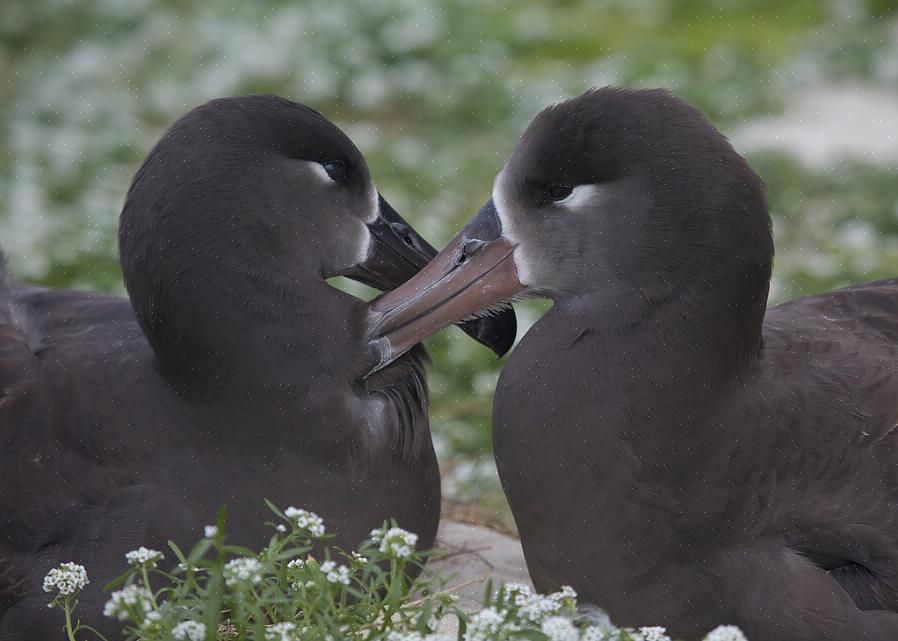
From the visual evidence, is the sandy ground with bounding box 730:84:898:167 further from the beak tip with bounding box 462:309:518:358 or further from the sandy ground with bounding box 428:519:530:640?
the beak tip with bounding box 462:309:518:358

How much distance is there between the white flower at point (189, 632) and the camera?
2883mm

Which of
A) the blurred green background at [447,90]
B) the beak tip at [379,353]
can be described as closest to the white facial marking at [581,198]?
the beak tip at [379,353]

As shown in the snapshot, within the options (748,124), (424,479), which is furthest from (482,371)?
(748,124)

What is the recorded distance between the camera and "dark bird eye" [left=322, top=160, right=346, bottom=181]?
13.8ft

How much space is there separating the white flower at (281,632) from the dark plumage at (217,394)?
0.95 metres

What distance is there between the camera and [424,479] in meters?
4.30

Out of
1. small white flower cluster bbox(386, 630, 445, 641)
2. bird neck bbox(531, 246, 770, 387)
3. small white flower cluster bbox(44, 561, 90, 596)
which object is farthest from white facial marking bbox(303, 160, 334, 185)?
small white flower cluster bbox(386, 630, 445, 641)

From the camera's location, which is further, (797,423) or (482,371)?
(482,371)

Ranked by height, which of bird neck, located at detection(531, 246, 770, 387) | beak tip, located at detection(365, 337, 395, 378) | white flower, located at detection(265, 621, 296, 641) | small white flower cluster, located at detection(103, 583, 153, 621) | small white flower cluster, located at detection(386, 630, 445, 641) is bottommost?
white flower, located at detection(265, 621, 296, 641)

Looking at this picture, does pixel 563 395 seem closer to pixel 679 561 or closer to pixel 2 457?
pixel 679 561

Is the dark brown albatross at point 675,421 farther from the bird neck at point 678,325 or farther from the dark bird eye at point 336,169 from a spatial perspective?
the dark bird eye at point 336,169

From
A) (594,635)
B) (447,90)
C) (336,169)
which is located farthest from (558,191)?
(447,90)

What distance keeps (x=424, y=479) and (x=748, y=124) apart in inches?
245

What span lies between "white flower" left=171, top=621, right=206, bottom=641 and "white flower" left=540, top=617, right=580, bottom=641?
2.30ft
